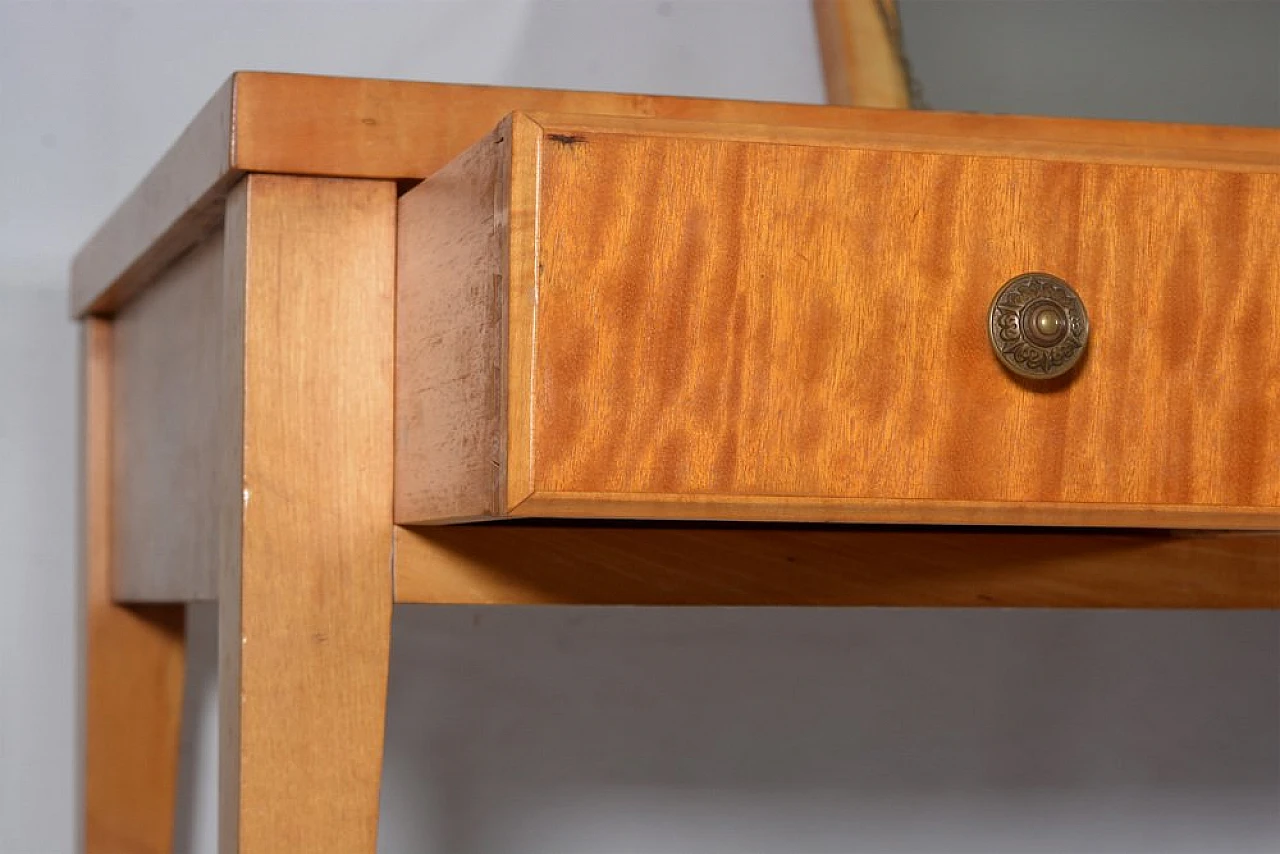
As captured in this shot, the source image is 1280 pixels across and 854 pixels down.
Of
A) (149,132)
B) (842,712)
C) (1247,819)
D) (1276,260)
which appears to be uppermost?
(149,132)

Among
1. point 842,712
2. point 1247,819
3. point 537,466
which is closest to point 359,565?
point 537,466

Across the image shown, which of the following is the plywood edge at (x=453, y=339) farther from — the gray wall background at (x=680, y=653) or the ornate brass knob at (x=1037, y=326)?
the gray wall background at (x=680, y=653)

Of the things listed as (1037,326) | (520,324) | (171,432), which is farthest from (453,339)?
(171,432)

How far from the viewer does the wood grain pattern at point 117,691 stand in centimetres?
101

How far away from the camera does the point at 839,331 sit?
44 cm

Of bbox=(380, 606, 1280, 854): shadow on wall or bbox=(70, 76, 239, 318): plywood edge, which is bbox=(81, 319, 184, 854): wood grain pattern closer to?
bbox=(70, 76, 239, 318): plywood edge

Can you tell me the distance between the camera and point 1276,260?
1.55ft

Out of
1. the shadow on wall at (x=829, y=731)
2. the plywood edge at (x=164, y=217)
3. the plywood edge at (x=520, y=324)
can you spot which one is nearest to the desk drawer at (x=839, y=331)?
the plywood edge at (x=520, y=324)

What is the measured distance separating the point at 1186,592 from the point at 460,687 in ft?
2.19

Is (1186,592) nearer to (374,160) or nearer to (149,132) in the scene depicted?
(374,160)

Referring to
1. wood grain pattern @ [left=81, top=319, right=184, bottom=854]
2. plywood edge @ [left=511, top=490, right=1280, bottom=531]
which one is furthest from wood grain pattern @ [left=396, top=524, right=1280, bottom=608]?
wood grain pattern @ [left=81, top=319, right=184, bottom=854]

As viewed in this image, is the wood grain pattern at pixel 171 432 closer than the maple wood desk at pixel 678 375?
No

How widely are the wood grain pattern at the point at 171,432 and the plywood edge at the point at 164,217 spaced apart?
11 millimetres

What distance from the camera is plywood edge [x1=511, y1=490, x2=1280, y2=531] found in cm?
42
